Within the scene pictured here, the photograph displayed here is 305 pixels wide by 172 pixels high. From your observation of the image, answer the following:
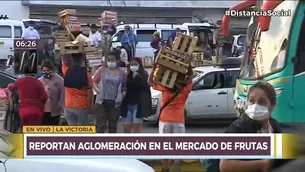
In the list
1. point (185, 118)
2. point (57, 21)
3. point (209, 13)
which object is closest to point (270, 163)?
point (185, 118)

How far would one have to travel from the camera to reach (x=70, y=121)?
516 centimetres

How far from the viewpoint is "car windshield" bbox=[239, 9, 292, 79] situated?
5.14 metres

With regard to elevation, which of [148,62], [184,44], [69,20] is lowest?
[148,62]

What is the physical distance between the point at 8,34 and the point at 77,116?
80 cm

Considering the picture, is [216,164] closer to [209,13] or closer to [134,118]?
[134,118]

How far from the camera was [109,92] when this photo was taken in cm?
531

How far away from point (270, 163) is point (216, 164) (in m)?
0.40

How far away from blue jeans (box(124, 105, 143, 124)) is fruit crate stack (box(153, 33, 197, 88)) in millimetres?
314

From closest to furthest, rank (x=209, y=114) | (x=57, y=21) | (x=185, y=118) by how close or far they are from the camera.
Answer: (x=57, y=21) < (x=185, y=118) < (x=209, y=114)

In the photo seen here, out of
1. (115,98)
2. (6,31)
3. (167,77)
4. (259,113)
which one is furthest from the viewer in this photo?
(115,98)

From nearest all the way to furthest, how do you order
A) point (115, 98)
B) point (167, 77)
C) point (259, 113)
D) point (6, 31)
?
point (259, 113) < point (6, 31) < point (167, 77) < point (115, 98)

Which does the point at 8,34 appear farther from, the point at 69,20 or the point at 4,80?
the point at 69,20

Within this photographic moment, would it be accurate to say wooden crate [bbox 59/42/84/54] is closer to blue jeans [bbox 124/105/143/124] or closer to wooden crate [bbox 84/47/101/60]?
wooden crate [bbox 84/47/101/60]

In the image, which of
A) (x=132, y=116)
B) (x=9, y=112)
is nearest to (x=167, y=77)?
(x=132, y=116)
